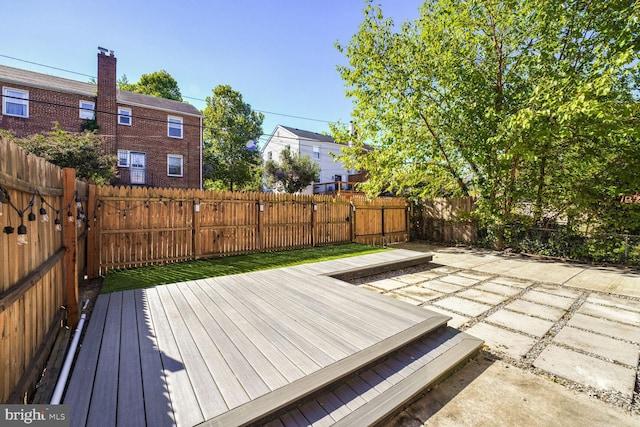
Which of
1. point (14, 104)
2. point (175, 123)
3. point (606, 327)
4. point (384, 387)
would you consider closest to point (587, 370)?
point (606, 327)

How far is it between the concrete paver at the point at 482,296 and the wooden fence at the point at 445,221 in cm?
557

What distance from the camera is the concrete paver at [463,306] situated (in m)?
4.01

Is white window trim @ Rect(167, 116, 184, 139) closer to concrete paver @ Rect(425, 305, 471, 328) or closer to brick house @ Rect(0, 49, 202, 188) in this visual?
brick house @ Rect(0, 49, 202, 188)

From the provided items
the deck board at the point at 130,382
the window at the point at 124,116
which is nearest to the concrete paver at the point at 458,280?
the deck board at the point at 130,382

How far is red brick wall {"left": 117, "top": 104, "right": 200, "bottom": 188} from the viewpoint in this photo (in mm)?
15328

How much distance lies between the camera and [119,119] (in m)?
15.0

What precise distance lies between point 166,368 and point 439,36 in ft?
35.6

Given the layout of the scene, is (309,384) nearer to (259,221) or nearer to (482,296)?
(482,296)

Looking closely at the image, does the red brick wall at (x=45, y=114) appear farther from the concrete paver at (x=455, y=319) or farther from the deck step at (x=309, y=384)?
the concrete paver at (x=455, y=319)

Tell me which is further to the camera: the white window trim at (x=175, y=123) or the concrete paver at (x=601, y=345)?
the white window trim at (x=175, y=123)

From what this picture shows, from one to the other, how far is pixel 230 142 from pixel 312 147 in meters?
6.72

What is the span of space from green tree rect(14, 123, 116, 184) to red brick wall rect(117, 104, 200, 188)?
14.2 ft

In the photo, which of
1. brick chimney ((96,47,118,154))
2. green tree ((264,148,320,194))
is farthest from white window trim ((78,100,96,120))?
green tree ((264,148,320,194))

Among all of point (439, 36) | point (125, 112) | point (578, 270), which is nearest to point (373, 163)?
point (439, 36)
